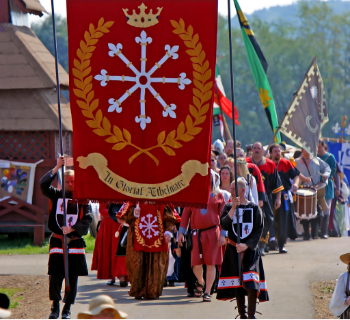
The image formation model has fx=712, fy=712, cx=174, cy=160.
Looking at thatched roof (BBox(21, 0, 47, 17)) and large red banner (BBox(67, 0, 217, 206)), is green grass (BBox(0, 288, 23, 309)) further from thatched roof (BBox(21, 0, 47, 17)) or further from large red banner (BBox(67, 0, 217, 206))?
thatched roof (BBox(21, 0, 47, 17))

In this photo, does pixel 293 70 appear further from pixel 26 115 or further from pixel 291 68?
pixel 26 115

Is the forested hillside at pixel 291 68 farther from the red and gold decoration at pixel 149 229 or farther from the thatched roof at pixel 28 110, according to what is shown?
the red and gold decoration at pixel 149 229

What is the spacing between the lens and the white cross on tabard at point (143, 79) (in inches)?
270

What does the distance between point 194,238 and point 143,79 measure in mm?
2979

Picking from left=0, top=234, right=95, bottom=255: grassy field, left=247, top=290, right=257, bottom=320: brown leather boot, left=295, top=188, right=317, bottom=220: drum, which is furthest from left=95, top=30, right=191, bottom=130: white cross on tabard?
left=295, top=188, right=317, bottom=220: drum

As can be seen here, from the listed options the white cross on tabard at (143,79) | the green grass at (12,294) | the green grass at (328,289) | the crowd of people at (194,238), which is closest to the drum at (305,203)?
the crowd of people at (194,238)

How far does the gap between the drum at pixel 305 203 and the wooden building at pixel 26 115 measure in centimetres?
512

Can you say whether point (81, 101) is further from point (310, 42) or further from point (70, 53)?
point (310, 42)

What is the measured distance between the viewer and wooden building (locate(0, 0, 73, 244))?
14.8m

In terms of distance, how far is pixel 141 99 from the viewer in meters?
6.92

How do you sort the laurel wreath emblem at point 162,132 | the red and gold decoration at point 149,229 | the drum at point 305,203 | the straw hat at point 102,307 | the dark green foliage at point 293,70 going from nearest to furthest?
1. the straw hat at point 102,307
2. the laurel wreath emblem at point 162,132
3. the red and gold decoration at point 149,229
4. the drum at point 305,203
5. the dark green foliage at point 293,70

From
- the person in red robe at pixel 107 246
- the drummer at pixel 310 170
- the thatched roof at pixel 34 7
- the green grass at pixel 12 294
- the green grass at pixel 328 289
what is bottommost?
the green grass at pixel 328 289

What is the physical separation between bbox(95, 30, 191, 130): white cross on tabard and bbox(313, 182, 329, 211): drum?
9.02 meters

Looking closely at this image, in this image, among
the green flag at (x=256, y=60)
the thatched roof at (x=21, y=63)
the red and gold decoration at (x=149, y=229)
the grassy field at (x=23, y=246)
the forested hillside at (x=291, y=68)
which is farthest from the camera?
the forested hillside at (x=291, y=68)
